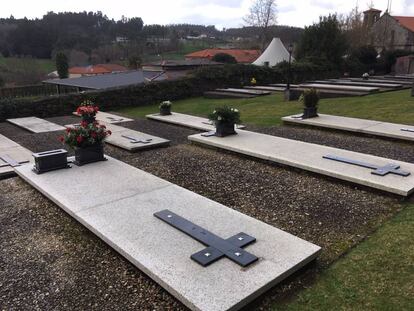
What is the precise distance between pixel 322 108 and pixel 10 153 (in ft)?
35.6

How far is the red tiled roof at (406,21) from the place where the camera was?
54.9 metres

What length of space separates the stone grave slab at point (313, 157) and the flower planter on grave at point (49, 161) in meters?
3.63

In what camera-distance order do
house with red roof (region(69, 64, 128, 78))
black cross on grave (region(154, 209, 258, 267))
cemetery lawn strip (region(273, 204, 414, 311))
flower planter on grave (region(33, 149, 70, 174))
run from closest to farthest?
cemetery lawn strip (region(273, 204, 414, 311))
black cross on grave (region(154, 209, 258, 267))
flower planter on grave (region(33, 149, 70, 174))
house with red roof (region(69, 64, 128, 78))

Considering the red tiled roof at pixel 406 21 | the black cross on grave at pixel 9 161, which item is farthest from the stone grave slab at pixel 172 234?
the red tiled roof at pixel 406 21

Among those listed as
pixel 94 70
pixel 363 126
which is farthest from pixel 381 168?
pixel 94 70

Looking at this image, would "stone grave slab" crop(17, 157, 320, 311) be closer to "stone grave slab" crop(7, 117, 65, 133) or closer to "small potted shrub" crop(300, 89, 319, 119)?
"stone grave slab" crop(7, 117, 65, 133)

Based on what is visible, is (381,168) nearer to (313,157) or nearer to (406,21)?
(313,157)

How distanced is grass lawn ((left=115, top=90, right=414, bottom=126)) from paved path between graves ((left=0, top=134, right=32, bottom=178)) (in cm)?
637

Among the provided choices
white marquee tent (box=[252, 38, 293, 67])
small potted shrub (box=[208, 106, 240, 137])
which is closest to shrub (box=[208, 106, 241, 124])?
small potted shrub (box=[208, 106, 240, 137])

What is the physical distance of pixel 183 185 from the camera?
6781mm

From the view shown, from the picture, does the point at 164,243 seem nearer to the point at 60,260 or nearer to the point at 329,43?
the point at 60,260

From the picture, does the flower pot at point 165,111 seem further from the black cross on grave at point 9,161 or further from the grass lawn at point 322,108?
the black cross on grave at point 9,161

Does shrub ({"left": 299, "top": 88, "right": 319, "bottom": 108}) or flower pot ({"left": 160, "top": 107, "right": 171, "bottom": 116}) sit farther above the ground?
shrub ({"left": 299, "top": 88, "right": 319, "bottom": 108})

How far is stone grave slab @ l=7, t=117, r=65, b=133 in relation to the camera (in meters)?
12.5
